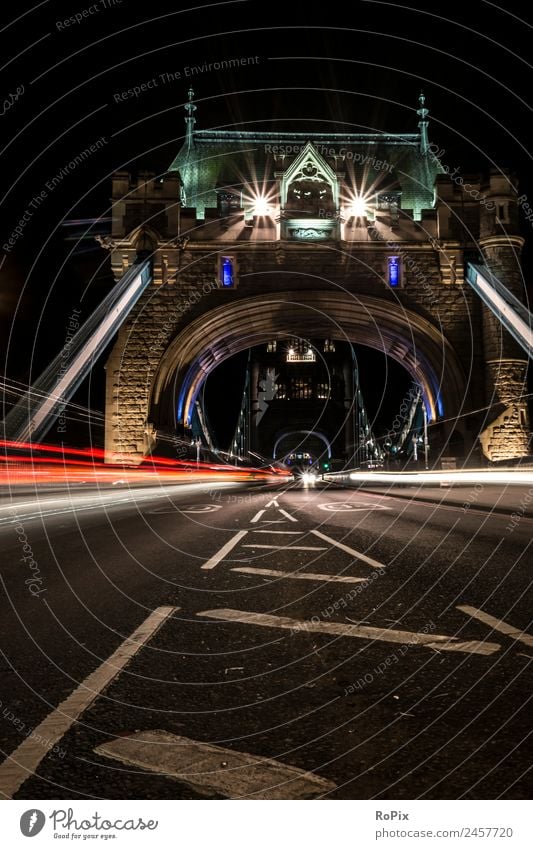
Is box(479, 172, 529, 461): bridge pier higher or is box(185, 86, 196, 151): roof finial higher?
box(185, 86, 196, 151): roof finial

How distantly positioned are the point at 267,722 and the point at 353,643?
49.7 inches

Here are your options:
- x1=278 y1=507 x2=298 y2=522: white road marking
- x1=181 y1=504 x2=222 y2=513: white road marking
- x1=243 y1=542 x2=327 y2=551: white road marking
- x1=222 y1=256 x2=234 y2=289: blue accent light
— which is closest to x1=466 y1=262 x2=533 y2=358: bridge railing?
x1=222 y1=256 x2=234 y2=289: blue accent light

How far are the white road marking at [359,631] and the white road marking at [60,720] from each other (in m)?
0.73

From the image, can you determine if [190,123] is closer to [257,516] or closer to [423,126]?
[423,126]

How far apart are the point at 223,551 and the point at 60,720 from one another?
5325 mm

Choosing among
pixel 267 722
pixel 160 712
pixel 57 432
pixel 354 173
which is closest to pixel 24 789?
pixel 160 712

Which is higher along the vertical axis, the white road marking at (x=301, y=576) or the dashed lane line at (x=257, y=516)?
the white road marking at (x=301, y=576)

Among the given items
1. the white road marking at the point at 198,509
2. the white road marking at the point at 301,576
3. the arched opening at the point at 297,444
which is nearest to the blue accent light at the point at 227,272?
the white road marking at the point at 198,509

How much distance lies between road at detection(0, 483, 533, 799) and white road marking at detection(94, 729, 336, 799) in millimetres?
17

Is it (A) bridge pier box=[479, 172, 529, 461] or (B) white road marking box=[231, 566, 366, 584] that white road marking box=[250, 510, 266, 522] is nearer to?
(B) white road marking box=[231, 566, 366, 584]

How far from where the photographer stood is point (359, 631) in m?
3.88

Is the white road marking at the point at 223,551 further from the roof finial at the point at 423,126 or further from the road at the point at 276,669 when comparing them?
the roof finial at the point at 423,126

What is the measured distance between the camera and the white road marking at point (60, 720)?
2016 millimetres

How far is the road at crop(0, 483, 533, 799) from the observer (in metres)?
2.06
